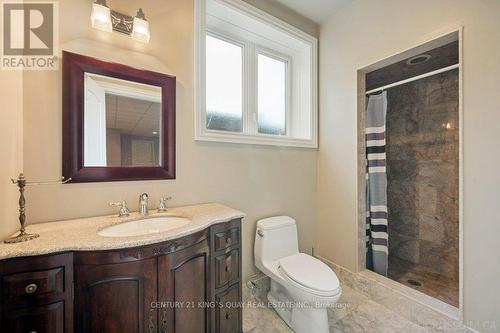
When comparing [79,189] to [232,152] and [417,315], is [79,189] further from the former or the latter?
[417,315]

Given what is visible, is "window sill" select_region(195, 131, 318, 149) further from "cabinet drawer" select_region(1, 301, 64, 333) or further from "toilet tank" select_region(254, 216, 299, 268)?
"cabinet drawer" select_region(1, 301, 64, 333)

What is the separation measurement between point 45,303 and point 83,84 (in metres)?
1.10

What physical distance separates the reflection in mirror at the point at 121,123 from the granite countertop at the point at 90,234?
35 centimetres

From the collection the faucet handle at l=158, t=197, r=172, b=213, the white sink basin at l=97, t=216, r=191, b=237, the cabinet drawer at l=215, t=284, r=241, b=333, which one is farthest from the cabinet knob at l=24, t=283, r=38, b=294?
the cabinet drawer at l=215, t=284, r=241, b=333

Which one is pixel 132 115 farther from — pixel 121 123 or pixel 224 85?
pixel 224 85

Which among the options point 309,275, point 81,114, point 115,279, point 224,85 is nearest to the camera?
point 115,279

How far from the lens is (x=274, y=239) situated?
Result: 5.92ft

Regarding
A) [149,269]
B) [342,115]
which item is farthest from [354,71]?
[149,269]

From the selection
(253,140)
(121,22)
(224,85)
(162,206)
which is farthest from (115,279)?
(224,85)

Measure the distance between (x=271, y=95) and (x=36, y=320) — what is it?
7.35 ft

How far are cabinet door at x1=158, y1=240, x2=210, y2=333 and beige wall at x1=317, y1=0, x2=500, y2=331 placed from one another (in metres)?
1.48

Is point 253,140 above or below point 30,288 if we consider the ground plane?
above

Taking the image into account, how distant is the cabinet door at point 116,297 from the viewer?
2.83 feet

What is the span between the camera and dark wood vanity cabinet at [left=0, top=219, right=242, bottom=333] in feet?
2.57
